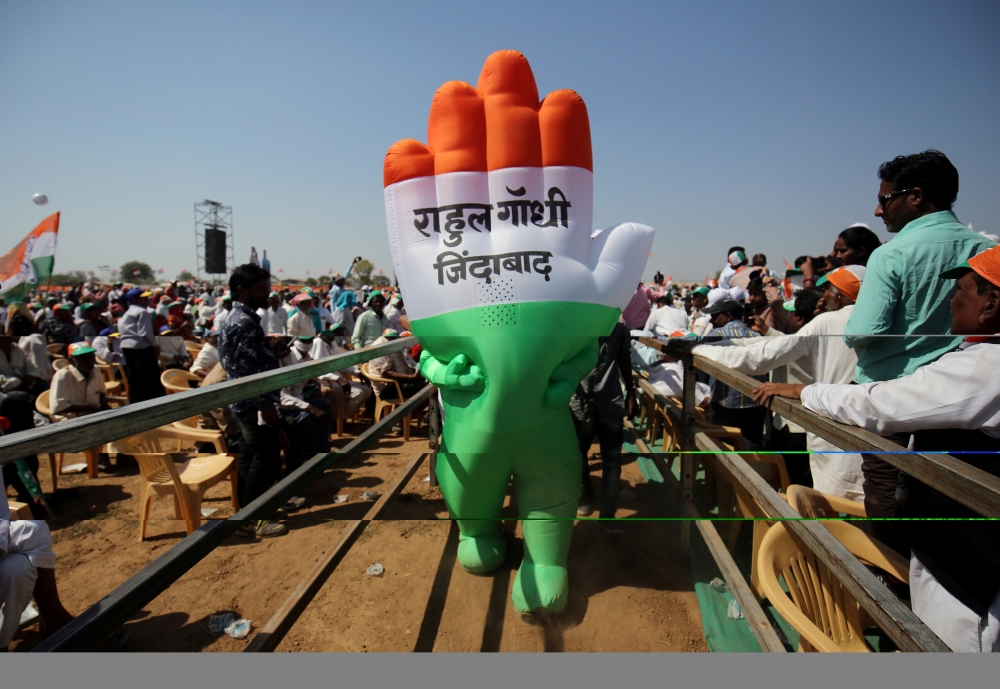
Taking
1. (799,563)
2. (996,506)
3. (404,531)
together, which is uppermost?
(996,506)

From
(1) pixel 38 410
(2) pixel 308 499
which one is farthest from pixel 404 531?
(1) pixel 38 410

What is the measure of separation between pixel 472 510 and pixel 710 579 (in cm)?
125

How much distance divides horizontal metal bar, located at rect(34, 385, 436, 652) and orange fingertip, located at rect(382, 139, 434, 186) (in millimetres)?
1299

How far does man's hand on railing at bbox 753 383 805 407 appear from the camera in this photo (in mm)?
1669

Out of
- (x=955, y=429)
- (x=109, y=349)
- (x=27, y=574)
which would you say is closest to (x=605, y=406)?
(x=955, y=429)

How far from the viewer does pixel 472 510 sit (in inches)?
79.3

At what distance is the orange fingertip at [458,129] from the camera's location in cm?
224

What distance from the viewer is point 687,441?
2.83 m

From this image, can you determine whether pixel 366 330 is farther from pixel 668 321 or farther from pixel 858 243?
pixel 858 243

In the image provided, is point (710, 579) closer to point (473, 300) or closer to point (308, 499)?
point (473, 300)

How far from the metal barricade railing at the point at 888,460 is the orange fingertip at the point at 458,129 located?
1.46m

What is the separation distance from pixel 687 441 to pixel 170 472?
2431mm

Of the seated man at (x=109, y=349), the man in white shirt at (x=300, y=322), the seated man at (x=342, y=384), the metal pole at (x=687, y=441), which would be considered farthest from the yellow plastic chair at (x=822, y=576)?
the seated man at (x=109, y=349)

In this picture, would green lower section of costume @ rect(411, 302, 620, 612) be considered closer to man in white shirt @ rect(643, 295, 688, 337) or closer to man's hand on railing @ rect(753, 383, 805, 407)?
man's hand on railing @ rect(753, 383, 805, 407)
